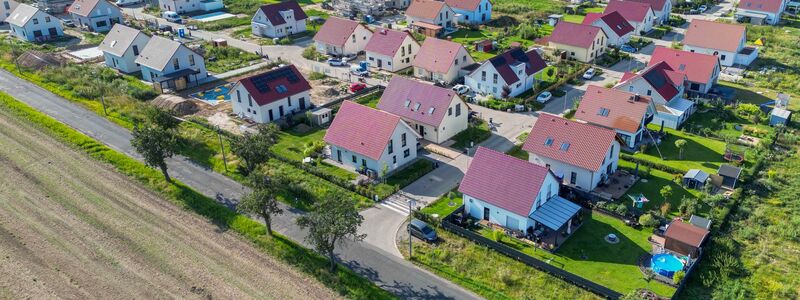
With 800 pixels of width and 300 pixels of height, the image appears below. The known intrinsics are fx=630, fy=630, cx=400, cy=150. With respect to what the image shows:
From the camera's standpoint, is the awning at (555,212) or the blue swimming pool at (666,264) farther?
the awning at (555,212)

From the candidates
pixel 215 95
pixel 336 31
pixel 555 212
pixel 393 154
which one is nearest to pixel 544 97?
pixel 393 154

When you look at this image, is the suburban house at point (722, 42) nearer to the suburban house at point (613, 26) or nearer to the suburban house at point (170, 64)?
the suburban house at point (613, 26)

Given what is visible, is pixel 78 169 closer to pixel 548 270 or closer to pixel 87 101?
pixel 87 101

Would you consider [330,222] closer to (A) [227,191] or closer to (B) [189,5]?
(A) [227,191]

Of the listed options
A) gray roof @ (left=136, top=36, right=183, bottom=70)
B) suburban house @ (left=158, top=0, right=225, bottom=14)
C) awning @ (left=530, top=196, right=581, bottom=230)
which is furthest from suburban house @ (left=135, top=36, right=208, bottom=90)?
awning @ (left=530, top=196, right=581, bottom=230)

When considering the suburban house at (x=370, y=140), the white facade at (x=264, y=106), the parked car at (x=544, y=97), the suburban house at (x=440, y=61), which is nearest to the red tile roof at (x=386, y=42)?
the suburban house at (x=440, y=61)

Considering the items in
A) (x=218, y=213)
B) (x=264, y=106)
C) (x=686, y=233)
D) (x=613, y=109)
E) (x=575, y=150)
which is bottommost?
(x=218, y=213)

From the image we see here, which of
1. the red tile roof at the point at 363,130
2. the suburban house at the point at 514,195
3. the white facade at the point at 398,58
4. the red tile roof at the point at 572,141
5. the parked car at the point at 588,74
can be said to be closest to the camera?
the suburban house at the point at 514,195
